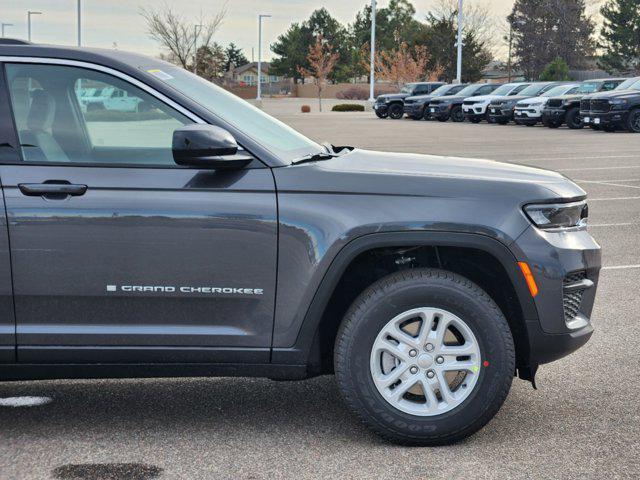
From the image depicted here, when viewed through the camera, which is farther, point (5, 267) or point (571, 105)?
point (571, 105)

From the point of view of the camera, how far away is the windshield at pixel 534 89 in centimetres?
3791

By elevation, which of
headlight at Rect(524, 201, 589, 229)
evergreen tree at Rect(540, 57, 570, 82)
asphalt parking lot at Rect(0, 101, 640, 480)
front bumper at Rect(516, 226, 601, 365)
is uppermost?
evergreen tree at Rect(540, 57, 570, 82)

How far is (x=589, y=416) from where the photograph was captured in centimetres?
459

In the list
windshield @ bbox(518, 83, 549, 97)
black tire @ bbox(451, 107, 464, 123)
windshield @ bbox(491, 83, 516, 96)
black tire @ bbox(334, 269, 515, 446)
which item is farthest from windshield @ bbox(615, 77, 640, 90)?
black tire @ bbox(334, 269, 515, 446)

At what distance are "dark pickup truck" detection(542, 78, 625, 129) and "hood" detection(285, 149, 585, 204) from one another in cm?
2972

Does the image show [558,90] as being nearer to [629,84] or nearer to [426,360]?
[629,84]

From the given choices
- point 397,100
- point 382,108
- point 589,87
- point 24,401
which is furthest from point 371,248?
point 382,108

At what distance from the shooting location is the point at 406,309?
4.05 metres

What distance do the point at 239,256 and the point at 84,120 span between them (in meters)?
0.96

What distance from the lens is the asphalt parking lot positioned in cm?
393

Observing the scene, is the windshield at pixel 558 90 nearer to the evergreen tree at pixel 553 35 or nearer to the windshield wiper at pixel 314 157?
the windshield wiper at pixel 314 157

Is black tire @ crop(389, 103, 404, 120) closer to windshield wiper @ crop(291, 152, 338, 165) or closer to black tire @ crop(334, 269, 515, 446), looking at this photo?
windshield wiper @ crop(291, 152, 338, 165)

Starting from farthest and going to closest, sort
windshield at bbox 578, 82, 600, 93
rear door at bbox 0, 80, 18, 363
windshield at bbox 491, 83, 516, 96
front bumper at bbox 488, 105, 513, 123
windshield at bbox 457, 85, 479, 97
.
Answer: windshield at bbox 457, 85, 479, 97, windshield at bbox 491, 83, 516, 96, front bumper at bbox 488, 105, 513, 123, windshield at bbox 578, 82, 600, 93, rear door at bbox 0, 80, 18, 363

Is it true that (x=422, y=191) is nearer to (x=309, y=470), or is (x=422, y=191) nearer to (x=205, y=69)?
(x=309, y=470)
